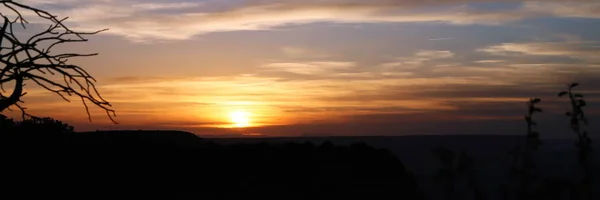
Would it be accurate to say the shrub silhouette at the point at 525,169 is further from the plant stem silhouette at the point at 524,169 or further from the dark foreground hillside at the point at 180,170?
the dark foreground hillside at the point at 180,170

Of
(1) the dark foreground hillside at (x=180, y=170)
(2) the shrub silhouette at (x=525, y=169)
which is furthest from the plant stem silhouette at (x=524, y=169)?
(1) the dark foreground hillside at (x=180, y=170)

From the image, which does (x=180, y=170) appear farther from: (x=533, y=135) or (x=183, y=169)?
(x=533, y=135)

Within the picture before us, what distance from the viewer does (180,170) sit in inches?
370

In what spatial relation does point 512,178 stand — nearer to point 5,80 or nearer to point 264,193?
point 264,193

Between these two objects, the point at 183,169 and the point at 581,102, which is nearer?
the point at 581,102

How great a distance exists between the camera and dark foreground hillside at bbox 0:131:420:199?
8.98 metres

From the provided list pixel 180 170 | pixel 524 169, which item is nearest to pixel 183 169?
pixel 180 170

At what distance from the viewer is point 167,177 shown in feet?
30.5

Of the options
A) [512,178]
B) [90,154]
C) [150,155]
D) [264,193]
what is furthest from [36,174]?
[512,178]

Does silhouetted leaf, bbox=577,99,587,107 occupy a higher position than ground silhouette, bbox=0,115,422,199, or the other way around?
silhouetted leaf, bbox=577,99,587,107

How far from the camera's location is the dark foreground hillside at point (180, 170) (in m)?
8.98

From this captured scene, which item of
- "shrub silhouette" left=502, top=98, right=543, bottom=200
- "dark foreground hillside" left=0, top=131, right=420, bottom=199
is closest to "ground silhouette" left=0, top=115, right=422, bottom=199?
"dark foreground hillside" left=0, top=131, right=420, bottom=199

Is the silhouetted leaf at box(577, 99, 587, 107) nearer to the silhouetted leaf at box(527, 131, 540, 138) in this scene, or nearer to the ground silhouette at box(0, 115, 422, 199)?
the silhouetted leaf at box(527, 131, 540, 138)

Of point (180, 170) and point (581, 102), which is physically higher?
point (581, 102)
